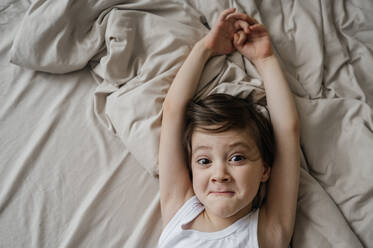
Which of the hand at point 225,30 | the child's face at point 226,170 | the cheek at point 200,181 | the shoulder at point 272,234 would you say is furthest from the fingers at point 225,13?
the shoulder at point 272,234

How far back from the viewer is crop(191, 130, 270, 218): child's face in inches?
25.1

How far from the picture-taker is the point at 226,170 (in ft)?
2.13

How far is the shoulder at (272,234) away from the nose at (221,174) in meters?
0.18

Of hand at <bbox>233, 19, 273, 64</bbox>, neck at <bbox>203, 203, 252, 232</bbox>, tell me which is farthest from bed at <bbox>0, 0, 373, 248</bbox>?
neck at <bbox>203, 203, 252, 232</bbox>

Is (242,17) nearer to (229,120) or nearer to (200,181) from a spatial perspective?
(229,120)

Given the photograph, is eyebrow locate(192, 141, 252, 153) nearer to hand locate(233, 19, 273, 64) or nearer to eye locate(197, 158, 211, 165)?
eye locate(197, 158, 211, 165)

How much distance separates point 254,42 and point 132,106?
0.43m

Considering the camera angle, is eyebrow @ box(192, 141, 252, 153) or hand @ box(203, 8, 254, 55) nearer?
eyebrow @ box(192, 141, 252, 153)

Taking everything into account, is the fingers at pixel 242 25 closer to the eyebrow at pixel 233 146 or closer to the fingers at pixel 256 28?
the fingers at pixel 256 28

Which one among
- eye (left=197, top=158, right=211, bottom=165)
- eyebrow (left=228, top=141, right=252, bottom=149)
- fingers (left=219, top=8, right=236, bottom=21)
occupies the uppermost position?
fingers (left=219, top=8, right=236, bottom=21)

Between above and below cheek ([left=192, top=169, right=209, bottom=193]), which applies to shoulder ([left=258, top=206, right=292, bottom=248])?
below

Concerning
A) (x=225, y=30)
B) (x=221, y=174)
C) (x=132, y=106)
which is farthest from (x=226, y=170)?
(x=225, y=30)

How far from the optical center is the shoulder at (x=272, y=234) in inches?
27.7

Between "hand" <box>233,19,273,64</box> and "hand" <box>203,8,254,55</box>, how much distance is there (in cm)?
2
